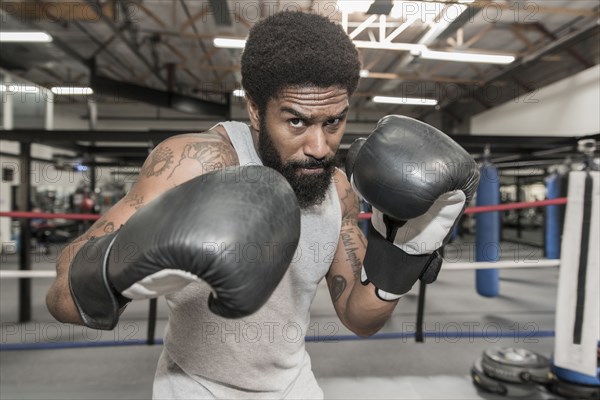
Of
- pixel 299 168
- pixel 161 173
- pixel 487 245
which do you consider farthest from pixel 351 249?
pixel 487 245

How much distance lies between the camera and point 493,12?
5957 mm

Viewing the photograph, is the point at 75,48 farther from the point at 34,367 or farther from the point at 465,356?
the point at 465,356

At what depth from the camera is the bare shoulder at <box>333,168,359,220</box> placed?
3.89 ft

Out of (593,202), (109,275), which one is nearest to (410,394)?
(593,202)

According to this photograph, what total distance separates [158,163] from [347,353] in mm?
2351

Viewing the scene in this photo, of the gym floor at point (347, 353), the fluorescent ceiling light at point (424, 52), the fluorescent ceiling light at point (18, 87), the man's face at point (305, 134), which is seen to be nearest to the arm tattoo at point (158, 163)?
the man's face at point (305, 134)

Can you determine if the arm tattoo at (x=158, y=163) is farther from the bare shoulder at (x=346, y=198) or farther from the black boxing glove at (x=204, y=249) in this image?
the bare shoulder at (x=346, y=198)

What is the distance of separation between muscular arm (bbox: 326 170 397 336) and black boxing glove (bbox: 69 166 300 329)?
17.3 inches

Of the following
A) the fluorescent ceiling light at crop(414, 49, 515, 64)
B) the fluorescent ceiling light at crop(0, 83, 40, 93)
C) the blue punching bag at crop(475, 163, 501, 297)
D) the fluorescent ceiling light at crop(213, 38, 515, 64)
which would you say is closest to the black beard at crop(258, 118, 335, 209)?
the fluorescent ceiling light at crop(0, 83, 40, 93)

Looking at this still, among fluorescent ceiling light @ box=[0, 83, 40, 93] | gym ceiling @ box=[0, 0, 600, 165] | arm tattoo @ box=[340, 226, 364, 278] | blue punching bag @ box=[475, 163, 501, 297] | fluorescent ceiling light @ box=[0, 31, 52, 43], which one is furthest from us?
fluorescent ceiling light @ box=[0, 31, 52, 43]

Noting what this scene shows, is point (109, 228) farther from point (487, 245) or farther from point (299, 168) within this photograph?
point (487, 245)

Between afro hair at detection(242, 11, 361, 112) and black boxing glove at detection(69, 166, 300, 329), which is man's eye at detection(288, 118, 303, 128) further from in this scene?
black boxing glove at detection(69, 166, 300, 329)

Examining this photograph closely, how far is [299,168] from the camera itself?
96 centimetres

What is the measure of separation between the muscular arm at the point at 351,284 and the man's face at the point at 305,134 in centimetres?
23
